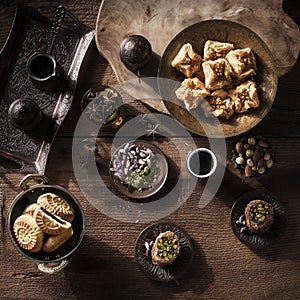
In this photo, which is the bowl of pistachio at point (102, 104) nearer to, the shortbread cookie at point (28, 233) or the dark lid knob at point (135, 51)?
the dark lid knob at point (135, 51)

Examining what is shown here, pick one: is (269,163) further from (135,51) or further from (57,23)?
(57,23)

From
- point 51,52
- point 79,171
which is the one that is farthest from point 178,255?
point 51,52

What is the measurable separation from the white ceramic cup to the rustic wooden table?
4cm

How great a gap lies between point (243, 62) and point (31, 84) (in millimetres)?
709

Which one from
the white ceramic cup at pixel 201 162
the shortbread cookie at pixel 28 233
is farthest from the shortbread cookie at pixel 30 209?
the white ceramic cup at pixel 201 162

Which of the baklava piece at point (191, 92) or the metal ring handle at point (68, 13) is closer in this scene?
the baklava piece at point (191, 92)

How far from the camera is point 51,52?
225 cm

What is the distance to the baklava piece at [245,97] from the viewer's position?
81.7 inches

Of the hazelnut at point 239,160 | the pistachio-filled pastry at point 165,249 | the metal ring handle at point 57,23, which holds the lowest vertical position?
the pistachio-filled pastry at point 165,249

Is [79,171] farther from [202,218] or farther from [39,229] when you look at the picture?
[202,218]

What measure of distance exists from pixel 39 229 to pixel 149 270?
1.30 ft

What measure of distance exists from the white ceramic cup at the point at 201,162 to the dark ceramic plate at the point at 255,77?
0.10m

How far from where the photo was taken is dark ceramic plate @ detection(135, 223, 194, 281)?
7.21 ft

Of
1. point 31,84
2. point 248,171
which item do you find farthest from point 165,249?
point 31,84
